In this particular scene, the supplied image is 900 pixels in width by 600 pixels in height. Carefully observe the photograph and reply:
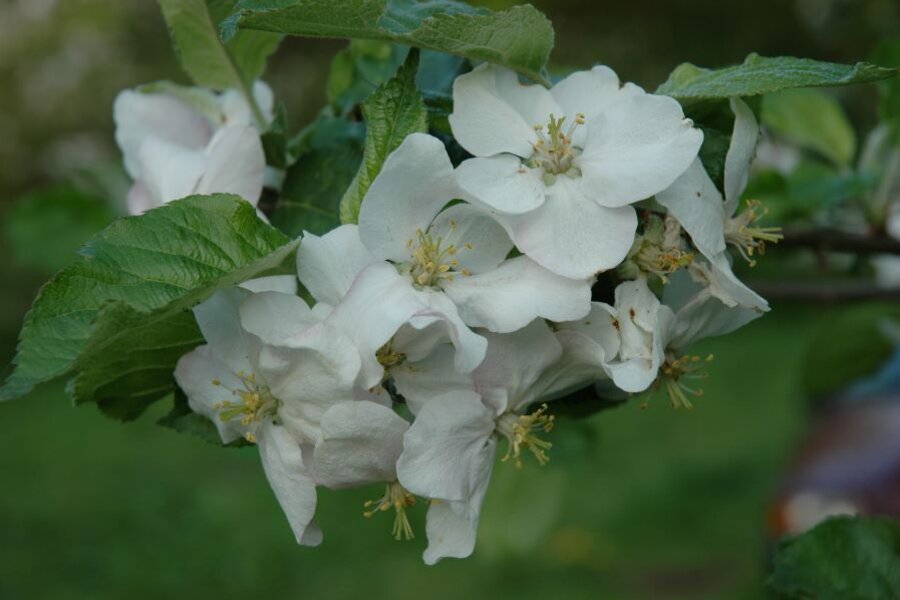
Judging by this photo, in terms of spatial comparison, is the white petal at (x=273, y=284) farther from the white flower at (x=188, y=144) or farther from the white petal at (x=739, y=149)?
the white petal at (x=739, y=149)

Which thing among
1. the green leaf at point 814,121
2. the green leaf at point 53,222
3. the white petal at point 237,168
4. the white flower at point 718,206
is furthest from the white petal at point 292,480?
the green leaf at point 53,222

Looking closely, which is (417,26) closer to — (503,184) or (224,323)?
(503,184)

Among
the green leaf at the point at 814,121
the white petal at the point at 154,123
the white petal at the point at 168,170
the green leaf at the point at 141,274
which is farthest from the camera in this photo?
the green leaf at the point at 814,121

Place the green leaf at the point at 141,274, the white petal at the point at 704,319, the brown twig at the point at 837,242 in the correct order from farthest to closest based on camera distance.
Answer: the brown twig at the point at 837,242
the white petal at the point at 704,319
the green leaf at the point at 141,274

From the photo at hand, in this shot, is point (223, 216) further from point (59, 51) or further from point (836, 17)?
point (59, 51)

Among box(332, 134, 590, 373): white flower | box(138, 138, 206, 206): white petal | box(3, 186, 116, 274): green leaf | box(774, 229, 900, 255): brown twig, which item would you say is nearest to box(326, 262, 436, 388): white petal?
box(332, 134, 590, 373): white flower
